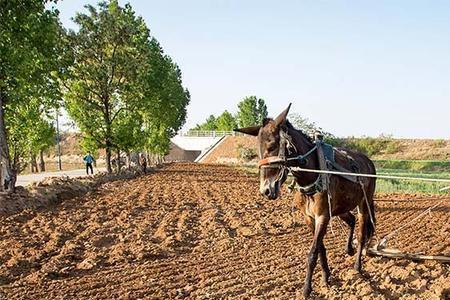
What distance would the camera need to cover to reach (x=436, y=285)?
6070mm

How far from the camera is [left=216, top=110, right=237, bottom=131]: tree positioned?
319 feet

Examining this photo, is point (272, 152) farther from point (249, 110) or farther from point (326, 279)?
point (249, 110)

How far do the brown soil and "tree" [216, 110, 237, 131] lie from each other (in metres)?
82.5

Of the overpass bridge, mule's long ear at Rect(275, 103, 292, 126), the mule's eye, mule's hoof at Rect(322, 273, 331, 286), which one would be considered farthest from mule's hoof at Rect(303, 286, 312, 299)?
the overpass bridge

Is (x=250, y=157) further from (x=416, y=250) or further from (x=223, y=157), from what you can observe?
(x=416, y=250)

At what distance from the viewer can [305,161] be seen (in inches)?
239

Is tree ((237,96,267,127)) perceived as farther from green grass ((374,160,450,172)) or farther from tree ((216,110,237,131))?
green grass ((374,160,450,172))

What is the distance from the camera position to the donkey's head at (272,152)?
5703mm

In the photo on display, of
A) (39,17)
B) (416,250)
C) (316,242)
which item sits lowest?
(416,250)

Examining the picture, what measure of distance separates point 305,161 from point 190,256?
345cm

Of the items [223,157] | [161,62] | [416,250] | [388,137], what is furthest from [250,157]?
[416,250]

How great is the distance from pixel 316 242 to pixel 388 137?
Result: 61.6m

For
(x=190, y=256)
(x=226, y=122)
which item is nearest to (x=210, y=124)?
(x=226, y=122)

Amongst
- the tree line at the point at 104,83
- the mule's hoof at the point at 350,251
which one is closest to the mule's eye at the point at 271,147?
the mule's hoof at the point at 350,251
